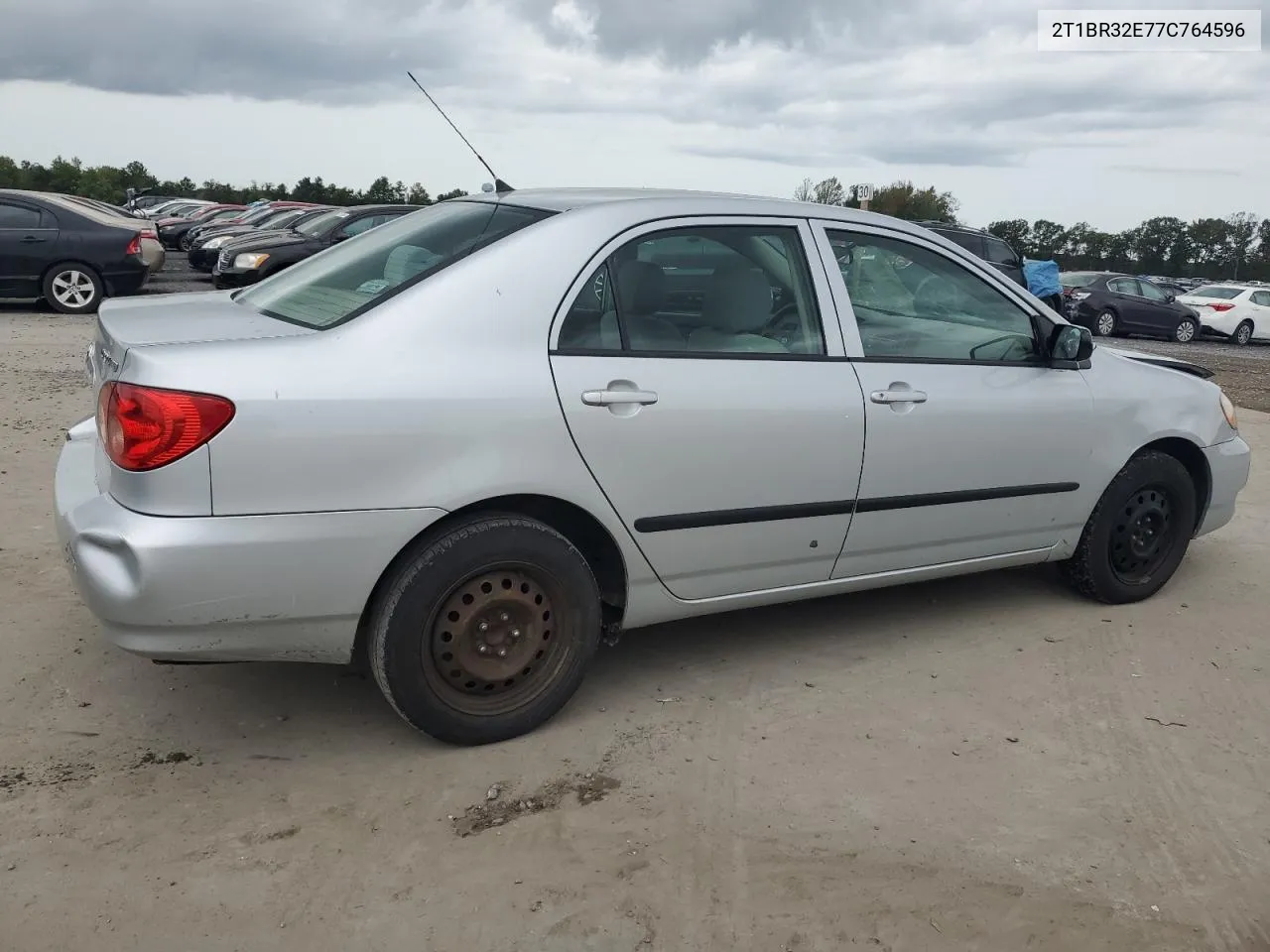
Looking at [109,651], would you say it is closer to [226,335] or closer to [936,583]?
[226,335]

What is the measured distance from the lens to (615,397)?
3.23 meters

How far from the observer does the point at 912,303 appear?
4.07 metres

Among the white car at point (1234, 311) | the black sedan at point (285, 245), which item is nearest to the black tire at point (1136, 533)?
the black sedan at point (285, 245)

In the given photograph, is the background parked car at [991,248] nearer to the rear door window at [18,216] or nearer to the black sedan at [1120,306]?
the black sedan at [1120,306]

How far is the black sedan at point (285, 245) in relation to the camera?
1484cm

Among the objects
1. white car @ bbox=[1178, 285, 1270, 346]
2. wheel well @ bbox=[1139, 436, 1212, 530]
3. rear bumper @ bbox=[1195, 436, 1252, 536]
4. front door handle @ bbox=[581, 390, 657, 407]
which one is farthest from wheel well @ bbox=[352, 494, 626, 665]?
white car @ bbox=[1178, 285, 1270, 346]

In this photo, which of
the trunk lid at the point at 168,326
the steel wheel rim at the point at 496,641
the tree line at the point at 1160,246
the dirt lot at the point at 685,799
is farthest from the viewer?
the tree line at the point at 1160,246

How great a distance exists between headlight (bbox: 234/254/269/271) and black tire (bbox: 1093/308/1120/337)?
608 inches

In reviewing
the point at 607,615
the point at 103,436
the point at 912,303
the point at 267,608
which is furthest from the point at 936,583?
the point at 103,436

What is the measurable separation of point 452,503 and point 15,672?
5.65ft

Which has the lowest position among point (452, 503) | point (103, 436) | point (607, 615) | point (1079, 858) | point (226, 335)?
point (1079, 858)

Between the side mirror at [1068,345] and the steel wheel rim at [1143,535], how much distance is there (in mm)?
704

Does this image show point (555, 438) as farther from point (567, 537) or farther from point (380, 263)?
point (380, 263)

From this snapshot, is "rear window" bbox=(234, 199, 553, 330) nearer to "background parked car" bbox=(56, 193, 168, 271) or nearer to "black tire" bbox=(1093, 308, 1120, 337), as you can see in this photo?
"background parked car" bbox=(56, 193, 168, 271)
